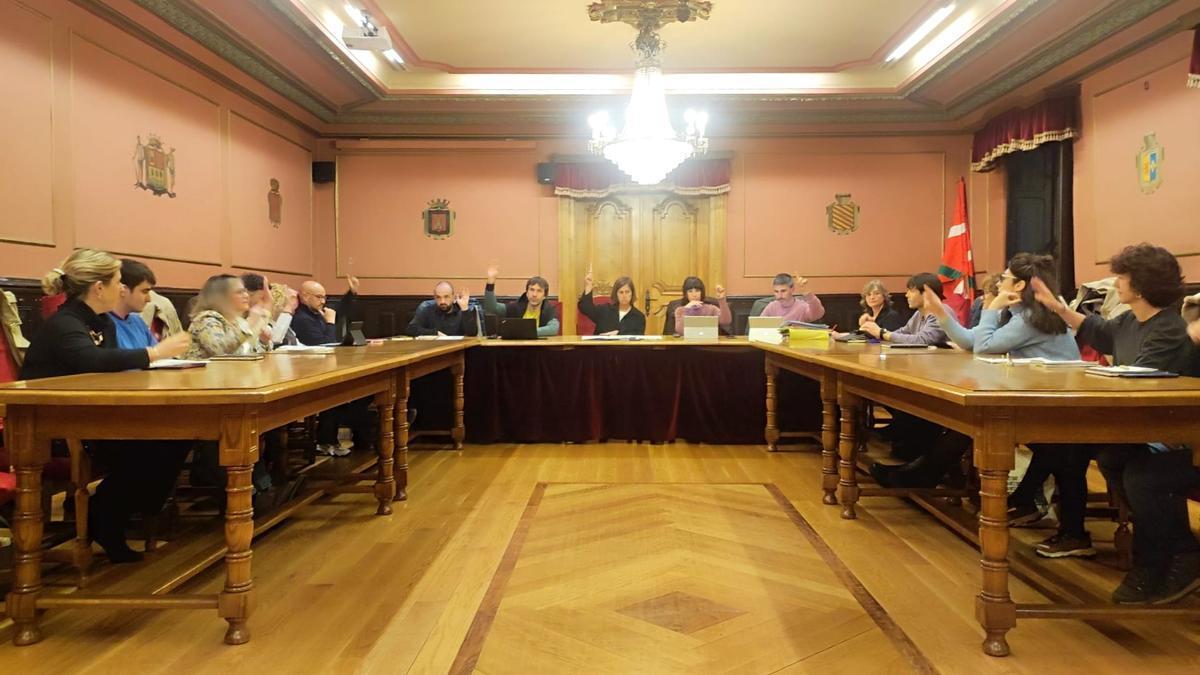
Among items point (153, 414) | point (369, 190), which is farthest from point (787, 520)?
point (369, 190)

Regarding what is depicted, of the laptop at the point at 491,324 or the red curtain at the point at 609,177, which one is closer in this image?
the laptop at the point at 491,324

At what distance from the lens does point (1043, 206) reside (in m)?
6.43

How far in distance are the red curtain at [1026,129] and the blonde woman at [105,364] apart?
645 cm

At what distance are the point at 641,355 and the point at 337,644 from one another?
3405 millimetres

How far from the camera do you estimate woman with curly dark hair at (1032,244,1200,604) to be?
2.21 meters

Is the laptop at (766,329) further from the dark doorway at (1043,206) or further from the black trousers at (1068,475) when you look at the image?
the dark doorway at (1043,206)

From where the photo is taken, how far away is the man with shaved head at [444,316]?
5.88 m

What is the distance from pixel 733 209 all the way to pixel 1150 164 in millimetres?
3632

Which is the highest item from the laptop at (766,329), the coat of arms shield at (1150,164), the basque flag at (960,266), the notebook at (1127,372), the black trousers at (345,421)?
the coat of arms shield at (1150,164)

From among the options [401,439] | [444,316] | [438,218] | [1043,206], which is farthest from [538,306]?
[1043,206]

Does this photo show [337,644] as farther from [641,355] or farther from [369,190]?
[369,190]

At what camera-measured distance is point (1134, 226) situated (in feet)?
17.6

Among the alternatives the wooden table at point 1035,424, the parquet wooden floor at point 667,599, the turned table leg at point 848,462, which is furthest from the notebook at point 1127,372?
the turned table leg at point 848,462

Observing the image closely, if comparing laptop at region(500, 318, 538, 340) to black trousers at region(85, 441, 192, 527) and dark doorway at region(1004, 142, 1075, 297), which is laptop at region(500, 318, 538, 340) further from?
dark doorway at region(1004, 142, 1075, 297)
